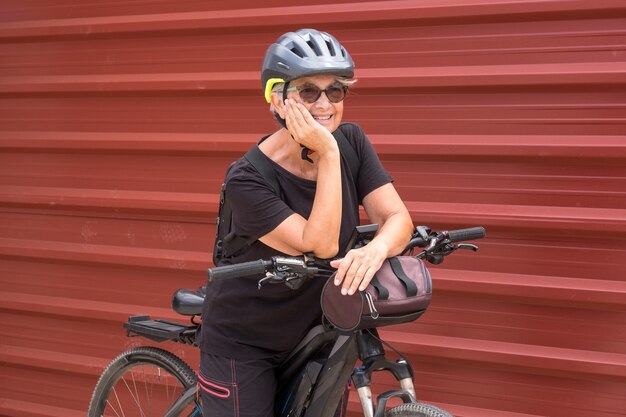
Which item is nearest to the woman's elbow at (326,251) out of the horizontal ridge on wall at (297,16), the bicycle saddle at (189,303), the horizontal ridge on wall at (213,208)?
the bicycle saddle at (189,303)

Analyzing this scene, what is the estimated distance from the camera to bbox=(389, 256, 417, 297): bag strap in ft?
8.97

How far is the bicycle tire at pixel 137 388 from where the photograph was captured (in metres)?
3.88

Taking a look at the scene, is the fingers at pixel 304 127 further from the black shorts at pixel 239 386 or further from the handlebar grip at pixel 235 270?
the black shorts at pixel 239 386

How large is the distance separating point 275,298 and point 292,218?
0.38 meters

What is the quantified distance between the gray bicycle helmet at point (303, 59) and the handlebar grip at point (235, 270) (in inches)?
26.2

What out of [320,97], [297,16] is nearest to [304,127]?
[320,97]

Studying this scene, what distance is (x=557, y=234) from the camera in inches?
151

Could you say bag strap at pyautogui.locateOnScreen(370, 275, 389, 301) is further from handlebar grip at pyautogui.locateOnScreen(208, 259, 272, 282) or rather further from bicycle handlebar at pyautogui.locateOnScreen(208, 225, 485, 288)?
handlebar grip at pyautogui.locateOnScreen(208, 259, 272, 282)

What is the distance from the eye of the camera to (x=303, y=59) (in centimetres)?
286

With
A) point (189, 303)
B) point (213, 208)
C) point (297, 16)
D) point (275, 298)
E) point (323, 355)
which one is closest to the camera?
point (275, 298)

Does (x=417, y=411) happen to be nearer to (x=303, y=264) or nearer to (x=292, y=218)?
(x=303, y=264)

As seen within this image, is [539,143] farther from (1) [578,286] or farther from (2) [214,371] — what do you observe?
(2) [214,371]

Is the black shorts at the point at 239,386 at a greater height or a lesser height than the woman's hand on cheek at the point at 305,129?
lesser

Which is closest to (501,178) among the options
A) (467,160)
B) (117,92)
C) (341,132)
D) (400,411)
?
(467,160)
